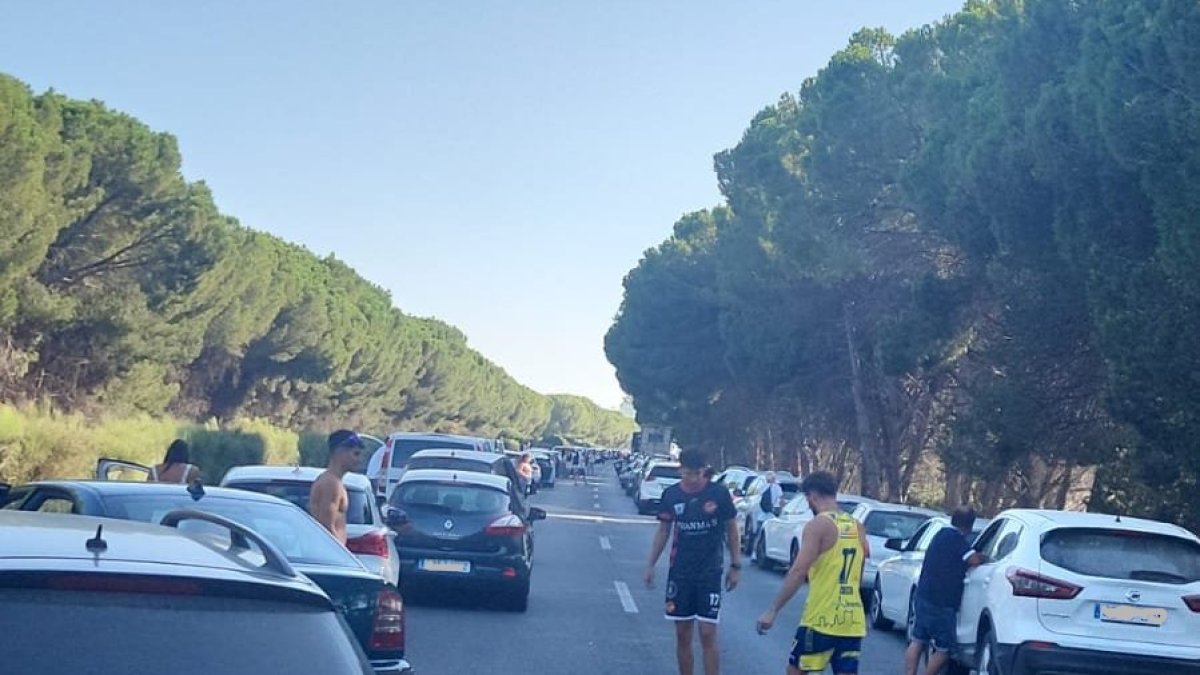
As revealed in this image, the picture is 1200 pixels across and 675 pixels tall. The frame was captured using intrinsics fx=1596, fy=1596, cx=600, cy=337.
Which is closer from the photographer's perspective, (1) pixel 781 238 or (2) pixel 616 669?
(2) pixel 616 669

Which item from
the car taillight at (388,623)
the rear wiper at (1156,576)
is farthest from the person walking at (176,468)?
the rear wiper at (1156,576)

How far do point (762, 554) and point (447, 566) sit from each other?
1199cm

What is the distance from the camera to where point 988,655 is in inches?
489

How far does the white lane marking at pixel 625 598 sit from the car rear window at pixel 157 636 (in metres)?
14.3

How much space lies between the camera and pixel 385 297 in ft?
426

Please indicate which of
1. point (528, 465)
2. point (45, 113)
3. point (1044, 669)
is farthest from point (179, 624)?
point (45, 113)

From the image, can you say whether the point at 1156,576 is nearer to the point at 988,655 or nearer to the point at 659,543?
the point at 988,655

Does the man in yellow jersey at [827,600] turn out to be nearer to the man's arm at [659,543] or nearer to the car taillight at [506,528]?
the man's arm at [659,543]

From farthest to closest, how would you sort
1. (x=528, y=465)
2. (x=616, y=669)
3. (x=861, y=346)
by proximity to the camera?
(x=861, y=346) < (x=528, y=465) < (x=616, y=669)

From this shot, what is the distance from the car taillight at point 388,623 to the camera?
27.3ft

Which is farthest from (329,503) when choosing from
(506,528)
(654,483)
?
(654,483)

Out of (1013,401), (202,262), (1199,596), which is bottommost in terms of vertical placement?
(1199,596)

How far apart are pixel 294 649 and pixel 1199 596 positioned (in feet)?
31.4

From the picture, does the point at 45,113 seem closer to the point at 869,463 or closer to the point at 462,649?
the point at 869,463
